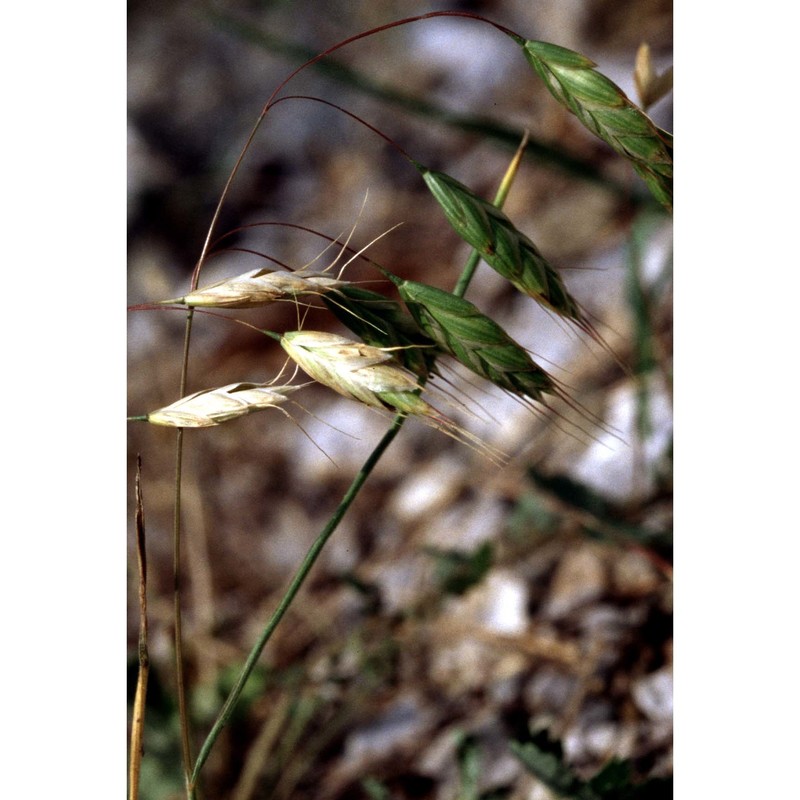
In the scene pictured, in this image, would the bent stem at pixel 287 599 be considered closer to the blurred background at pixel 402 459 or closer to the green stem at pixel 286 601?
the green stem at pixel 286 601

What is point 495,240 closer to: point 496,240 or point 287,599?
point 496,240

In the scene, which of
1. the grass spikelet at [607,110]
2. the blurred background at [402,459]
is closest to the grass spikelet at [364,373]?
the grass spikelet at [607,110]

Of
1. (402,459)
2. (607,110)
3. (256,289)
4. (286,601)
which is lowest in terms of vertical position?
(402,459)

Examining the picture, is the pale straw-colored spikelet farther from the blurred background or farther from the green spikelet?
the blurred background

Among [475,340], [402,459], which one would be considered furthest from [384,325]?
[402,459]
